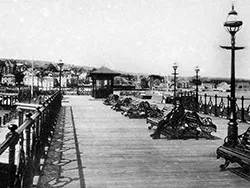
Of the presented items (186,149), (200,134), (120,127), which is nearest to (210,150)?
(186,149)

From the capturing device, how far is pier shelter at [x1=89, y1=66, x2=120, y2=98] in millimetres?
31702

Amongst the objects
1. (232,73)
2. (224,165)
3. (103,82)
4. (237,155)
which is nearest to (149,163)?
(224,165)

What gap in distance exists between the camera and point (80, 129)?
1032 centimetres

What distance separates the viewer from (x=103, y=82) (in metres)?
32.7

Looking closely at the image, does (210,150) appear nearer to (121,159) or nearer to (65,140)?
(121,159)

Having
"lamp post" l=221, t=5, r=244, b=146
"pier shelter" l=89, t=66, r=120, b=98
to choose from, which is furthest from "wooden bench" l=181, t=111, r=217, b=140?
"pier shelter" l=89, t=66, r=120, b=98

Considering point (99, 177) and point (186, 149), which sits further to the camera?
point (186, 149)

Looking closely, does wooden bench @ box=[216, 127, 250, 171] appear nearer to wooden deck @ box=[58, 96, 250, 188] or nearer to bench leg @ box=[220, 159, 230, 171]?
bench leg @ box=[220, 159, 230, 171]

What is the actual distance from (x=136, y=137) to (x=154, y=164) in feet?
10.0

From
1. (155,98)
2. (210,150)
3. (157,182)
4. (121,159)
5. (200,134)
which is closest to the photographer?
(157,182)

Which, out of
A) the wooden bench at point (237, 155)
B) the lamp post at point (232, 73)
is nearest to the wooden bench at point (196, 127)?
the lamp post at point (232, 73)

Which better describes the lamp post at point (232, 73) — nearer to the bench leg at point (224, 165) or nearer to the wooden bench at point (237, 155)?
the wooden bench at point (237, 155)

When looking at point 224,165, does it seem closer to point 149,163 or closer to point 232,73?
point 149,163

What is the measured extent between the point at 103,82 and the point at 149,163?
2714 cm
